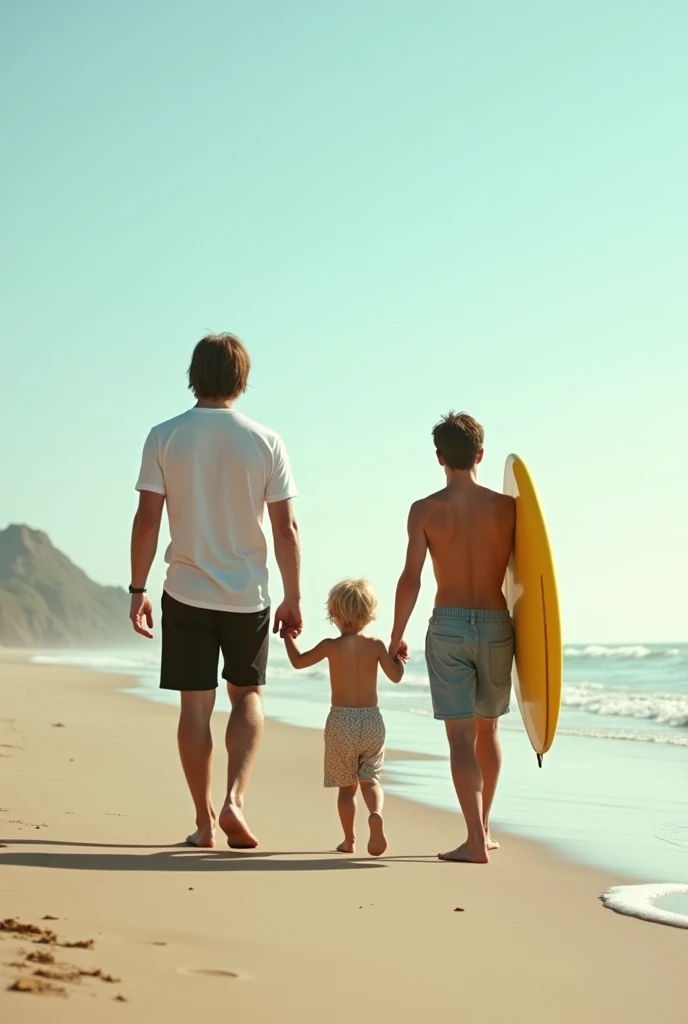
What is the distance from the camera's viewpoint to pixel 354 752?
193 inches

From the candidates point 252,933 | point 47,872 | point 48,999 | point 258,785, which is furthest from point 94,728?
point 48,999

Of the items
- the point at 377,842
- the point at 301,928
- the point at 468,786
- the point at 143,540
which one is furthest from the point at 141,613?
the point at 301,928

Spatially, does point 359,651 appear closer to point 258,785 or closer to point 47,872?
point 47,872

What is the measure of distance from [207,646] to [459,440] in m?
1.33

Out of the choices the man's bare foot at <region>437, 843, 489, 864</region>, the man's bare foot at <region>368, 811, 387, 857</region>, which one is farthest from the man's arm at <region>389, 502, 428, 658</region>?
the man's bare foot at <region>437, 843, 489, 864</region>

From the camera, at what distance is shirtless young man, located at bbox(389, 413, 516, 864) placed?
4898mm

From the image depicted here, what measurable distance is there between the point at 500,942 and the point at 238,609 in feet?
5.82

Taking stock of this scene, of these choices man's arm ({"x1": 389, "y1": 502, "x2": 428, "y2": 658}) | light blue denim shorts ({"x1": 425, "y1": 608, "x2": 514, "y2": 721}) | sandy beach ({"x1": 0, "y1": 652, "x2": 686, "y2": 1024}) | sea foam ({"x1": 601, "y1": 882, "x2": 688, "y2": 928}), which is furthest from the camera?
man's arm ({"x1": 389, "y1": 502, "x2": 428, "y2": 658})

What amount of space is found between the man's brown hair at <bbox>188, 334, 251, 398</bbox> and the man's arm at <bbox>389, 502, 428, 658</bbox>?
35.3 inches

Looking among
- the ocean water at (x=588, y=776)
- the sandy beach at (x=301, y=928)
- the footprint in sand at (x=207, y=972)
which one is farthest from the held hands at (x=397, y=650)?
the footprint in sand at (x=207, y=972)

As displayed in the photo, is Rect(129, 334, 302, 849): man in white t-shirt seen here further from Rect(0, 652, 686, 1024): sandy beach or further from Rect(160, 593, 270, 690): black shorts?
Rect(0, 652, 686, 1024): sandy beach

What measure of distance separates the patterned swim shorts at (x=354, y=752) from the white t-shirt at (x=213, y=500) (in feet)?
2.09

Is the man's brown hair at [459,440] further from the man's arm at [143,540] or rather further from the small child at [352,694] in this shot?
the man's arm at [143,540]

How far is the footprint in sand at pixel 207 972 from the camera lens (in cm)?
281
